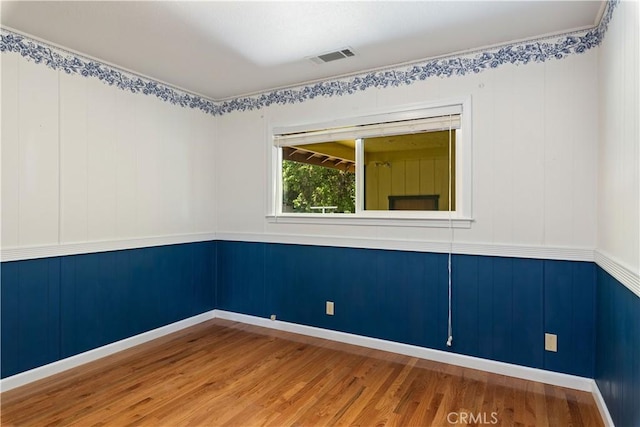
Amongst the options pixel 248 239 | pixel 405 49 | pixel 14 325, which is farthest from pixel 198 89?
pixel 14 325

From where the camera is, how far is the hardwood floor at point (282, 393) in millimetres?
2205

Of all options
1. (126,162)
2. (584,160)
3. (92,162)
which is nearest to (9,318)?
(92,162)

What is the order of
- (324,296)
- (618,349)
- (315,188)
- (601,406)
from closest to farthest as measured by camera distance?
1. (618,349)
2. (601,406)
3. (324,296)
4. (315,188)

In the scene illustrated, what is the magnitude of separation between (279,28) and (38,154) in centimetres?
191

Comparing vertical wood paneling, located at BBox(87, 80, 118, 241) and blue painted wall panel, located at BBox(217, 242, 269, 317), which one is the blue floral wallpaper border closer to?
vertical wood paneling, located at BBox(87, 80, 118, 241)

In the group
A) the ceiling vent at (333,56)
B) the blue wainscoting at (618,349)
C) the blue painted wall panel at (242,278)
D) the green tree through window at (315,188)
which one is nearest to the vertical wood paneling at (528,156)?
the blue wainscoting at (618,349)

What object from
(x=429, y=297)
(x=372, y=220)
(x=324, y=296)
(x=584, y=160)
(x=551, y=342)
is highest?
(x=584, y=160)

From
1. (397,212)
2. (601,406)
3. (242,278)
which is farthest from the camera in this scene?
(242,278)

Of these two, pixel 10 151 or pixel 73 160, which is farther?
pixel 73 160

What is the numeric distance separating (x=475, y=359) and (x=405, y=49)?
2.43 meters

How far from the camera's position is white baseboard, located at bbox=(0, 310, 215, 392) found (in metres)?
2.55

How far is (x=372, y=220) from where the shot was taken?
3.32 m

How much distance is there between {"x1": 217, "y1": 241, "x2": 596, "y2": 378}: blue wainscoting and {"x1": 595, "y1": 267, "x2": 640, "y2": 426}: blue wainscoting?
0.20 meters

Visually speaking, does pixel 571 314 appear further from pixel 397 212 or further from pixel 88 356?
pixel 88 356
